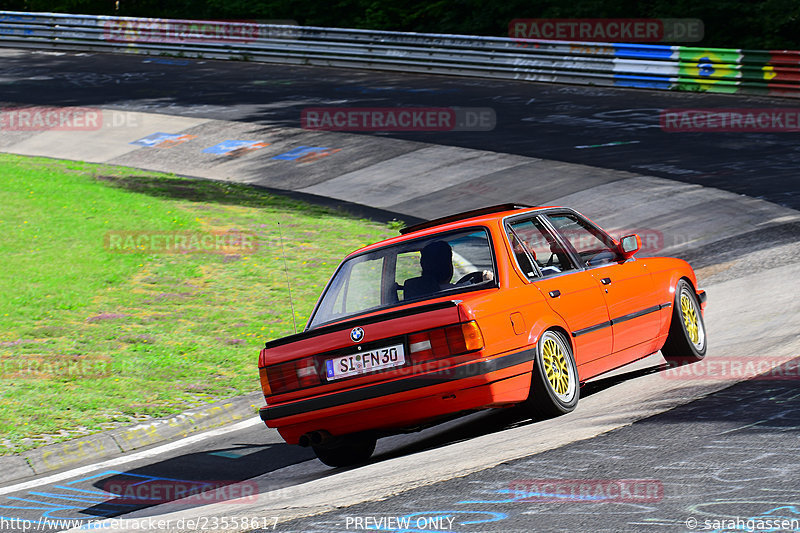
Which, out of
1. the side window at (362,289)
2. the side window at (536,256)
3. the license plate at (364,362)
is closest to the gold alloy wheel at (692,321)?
the side window at (536,256)

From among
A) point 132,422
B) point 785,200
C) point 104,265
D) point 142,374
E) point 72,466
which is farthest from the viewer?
point 785,200

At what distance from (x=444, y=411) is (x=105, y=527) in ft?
6.86

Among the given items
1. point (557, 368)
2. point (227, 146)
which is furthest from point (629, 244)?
point (227, 146)

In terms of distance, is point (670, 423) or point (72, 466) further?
point (72, 466)

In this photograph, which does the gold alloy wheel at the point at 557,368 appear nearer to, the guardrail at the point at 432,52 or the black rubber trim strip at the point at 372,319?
the black rubber trim strip at the point at 372,319

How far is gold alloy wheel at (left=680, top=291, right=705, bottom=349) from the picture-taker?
8.07 metres

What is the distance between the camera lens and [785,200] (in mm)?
14258

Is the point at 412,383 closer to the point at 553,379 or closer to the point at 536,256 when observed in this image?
the point at 553,379

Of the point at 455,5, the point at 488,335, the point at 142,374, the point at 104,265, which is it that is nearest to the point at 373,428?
the point at 488,335

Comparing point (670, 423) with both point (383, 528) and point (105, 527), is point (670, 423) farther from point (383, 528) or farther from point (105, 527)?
point (105, 527)

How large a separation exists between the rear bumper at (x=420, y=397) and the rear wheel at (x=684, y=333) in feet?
7.18

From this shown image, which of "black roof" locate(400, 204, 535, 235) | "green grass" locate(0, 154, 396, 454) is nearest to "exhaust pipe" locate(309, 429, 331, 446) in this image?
"black roof" locate(400, 204, 535, 235)

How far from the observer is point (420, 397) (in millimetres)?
6000

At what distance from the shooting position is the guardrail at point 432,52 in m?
24.4
